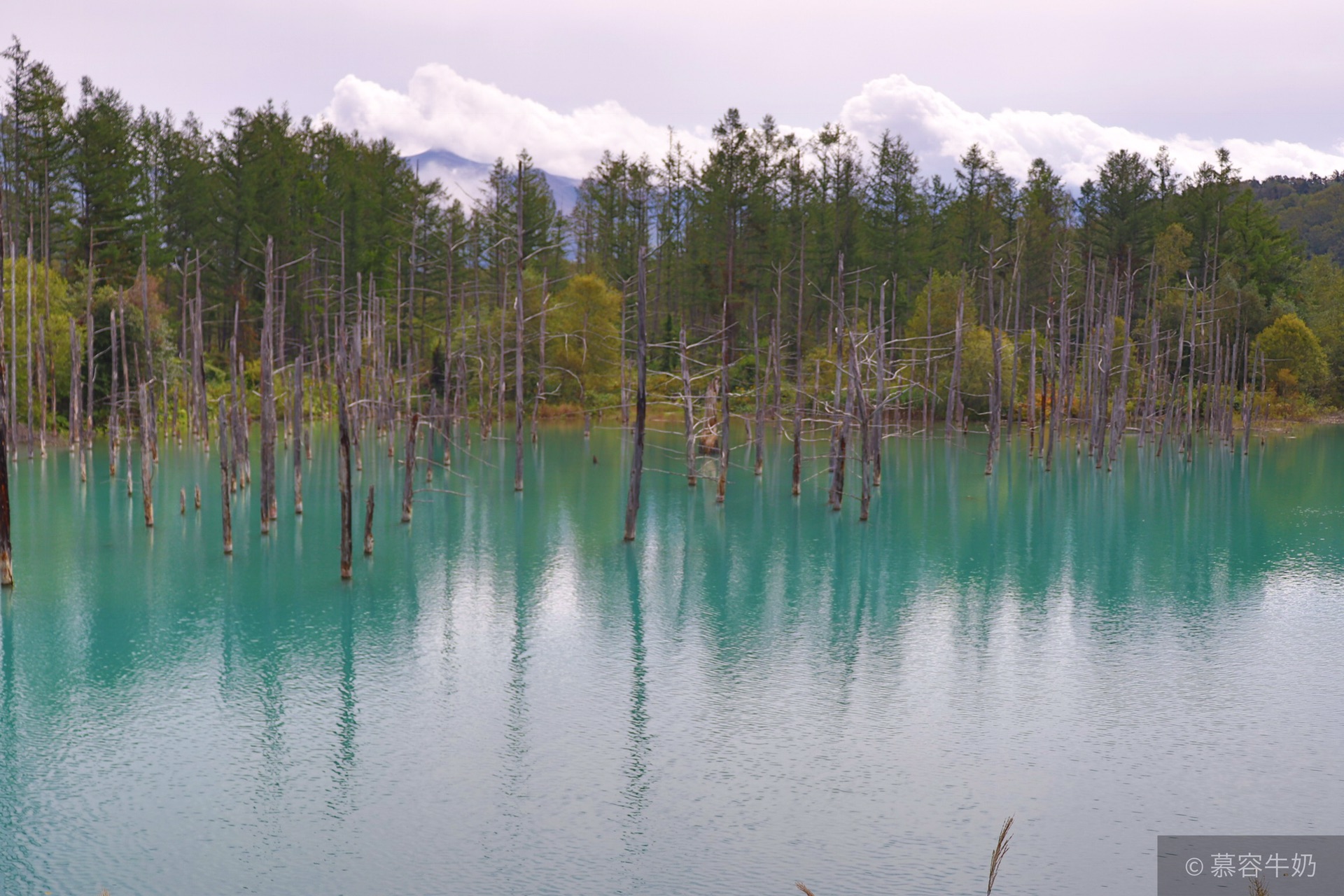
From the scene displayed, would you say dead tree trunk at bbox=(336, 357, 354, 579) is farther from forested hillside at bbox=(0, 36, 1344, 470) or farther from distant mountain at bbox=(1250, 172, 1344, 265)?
distant mountain at bbox=(1250, 172, 1344, 265)

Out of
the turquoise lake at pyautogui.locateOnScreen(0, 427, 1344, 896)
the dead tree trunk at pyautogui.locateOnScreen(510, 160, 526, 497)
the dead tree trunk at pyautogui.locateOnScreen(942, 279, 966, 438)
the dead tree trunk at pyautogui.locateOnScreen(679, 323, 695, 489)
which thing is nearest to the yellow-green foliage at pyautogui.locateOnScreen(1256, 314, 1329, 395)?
the dead tree trunk at pyautogui.locateOnScreen(942, 279, 966, 438)

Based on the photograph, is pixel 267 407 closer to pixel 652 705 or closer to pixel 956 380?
pixel 652 705

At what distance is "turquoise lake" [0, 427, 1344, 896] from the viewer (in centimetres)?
1196

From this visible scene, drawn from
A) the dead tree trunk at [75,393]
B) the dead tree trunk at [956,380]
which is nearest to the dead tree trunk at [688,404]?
the dead tree trunk at [956,380]

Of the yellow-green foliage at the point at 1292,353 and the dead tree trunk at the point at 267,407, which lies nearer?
the dead tree trunk at the point at 267,407

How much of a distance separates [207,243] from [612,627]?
172 ft

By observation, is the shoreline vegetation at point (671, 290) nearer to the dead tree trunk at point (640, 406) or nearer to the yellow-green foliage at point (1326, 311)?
the yellow-green foliage at point (1326, 311)

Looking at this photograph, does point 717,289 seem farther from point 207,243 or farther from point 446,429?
point 207,243

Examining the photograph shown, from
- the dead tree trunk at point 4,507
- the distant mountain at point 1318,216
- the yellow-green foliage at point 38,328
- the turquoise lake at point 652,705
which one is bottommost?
the turquoise lake at point 652,705

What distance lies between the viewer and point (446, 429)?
48.2 metres

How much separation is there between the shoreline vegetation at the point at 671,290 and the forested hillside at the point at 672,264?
259 mm

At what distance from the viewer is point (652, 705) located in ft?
54.6

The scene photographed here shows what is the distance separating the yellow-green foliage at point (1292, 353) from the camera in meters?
69.8

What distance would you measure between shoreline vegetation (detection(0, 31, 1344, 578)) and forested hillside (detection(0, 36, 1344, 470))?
10.2 inches
